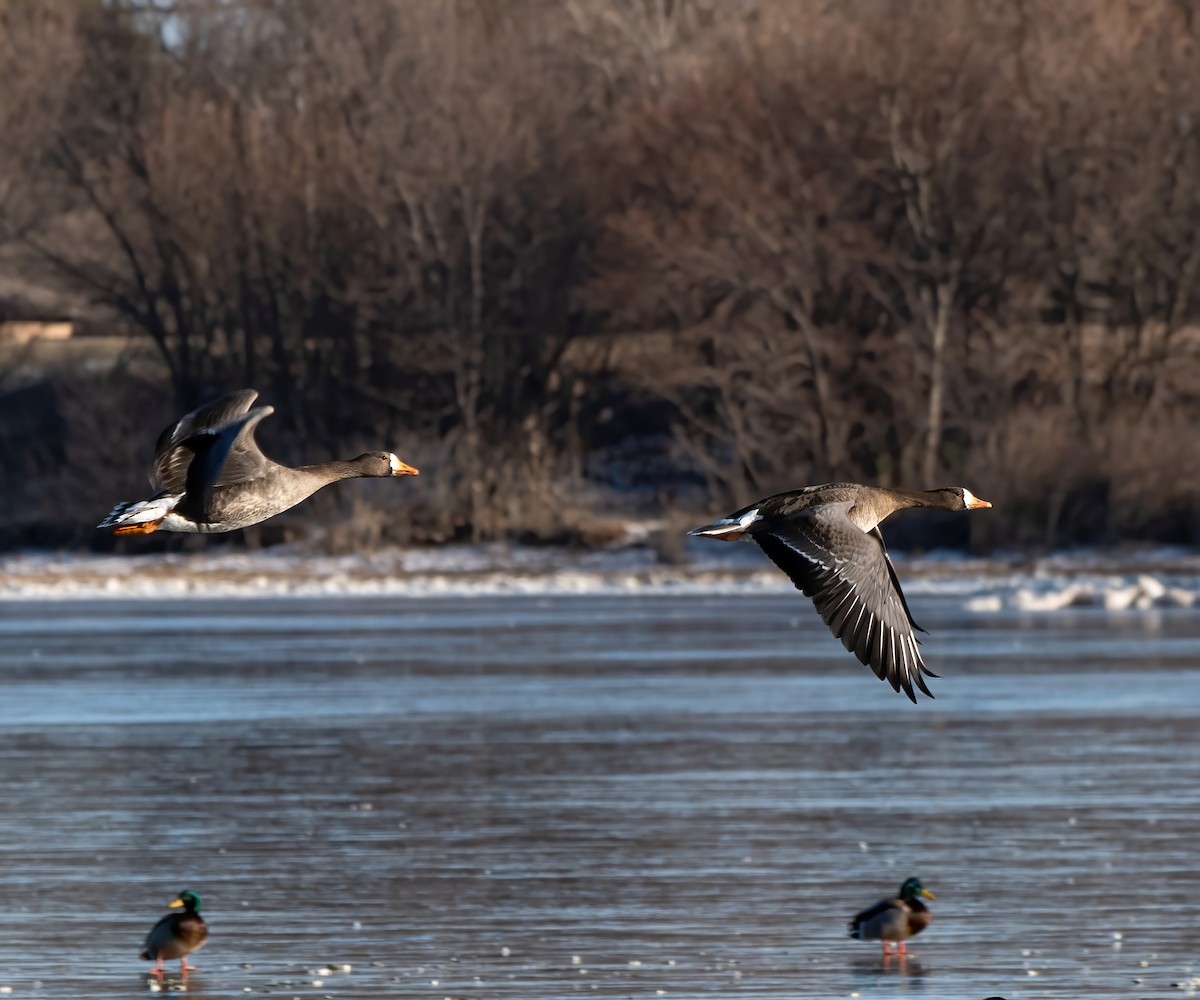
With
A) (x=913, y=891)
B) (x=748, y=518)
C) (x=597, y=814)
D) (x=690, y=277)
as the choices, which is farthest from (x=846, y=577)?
(x=690, y=277)

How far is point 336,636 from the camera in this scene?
29125 mm

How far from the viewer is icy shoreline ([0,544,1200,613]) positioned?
113 feet

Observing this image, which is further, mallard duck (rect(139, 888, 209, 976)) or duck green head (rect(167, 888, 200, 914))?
duck green head (rect(167, 888, 200, 914))

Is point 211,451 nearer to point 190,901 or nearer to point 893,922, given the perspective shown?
point 190,901

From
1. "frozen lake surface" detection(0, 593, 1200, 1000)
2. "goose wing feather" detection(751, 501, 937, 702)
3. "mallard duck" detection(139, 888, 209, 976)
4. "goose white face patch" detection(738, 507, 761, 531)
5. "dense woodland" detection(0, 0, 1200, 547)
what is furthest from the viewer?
"dense woodland" detection(0, 0, 1200, 547)

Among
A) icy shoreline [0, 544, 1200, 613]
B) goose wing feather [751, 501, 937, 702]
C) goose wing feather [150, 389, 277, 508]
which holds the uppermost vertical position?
goose wing feather [150, 389, 277, 508]

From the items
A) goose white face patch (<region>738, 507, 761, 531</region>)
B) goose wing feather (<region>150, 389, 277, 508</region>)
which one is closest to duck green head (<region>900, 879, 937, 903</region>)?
goose white face patch (<region>738, 507, 761, 531</region>)

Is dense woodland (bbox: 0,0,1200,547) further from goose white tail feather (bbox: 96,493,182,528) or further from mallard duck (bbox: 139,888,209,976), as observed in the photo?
goose white tail feather (bbox: 96,493,182,528)

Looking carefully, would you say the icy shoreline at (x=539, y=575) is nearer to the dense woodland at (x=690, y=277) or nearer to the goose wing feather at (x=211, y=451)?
the dense woodland at (x=690, y=277)

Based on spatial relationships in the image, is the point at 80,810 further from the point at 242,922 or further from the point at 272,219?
the point at 272,219

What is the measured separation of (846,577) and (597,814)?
5.95 meters

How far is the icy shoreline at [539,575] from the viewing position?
3450 centimetres

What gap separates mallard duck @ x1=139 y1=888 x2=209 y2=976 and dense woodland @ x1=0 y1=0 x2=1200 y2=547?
1062 inches

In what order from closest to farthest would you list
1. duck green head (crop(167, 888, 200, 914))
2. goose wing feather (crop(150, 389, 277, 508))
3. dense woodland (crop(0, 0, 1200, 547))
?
goose wing feather (crop(150, 389, 277, 508)) < duck green head (crop(167, 888, 200, 914)) < dense woodland (crop(0, 0, 1200, 547))
